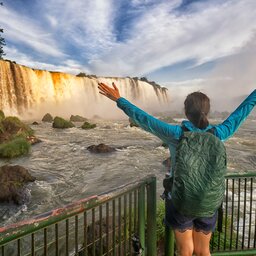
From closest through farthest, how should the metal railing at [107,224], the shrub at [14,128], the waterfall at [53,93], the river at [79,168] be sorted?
the metal railing at [107,224] < the river at [79,168] < the shrub at [14,128] < the waterfall at [53,93]

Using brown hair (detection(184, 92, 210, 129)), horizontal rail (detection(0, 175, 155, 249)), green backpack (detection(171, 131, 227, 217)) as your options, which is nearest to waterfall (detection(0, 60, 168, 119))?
horizontal rail (detection(0, 175, 155, 249))

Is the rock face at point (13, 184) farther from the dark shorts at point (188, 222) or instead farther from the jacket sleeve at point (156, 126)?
the jacket sleeve at point (156, 126)

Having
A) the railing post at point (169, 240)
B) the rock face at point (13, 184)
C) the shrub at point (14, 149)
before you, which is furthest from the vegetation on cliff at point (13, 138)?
the railing post at point (169, 240)

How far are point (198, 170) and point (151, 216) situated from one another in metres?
1.32

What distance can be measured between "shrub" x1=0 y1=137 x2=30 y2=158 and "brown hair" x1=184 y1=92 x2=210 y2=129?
15909 millimetres

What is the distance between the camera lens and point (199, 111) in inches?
89.8

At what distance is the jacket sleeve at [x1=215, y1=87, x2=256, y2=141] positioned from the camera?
91.7 inches

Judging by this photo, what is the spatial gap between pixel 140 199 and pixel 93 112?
5868 cm

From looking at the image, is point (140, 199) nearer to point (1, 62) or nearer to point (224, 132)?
point (224, 132)

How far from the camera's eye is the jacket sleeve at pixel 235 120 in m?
2.33

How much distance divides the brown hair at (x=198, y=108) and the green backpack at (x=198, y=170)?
0.14 m

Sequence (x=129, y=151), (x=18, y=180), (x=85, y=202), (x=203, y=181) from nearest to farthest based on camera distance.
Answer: (x=203, y=181) < (x=85, y=202) < (x=18, y=180) < (x=129, y=151)

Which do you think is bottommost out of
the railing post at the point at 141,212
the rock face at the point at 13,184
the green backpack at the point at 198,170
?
the rock face at the point at 13,184

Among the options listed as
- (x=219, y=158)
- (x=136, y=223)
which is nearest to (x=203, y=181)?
(x=219, y=158)
